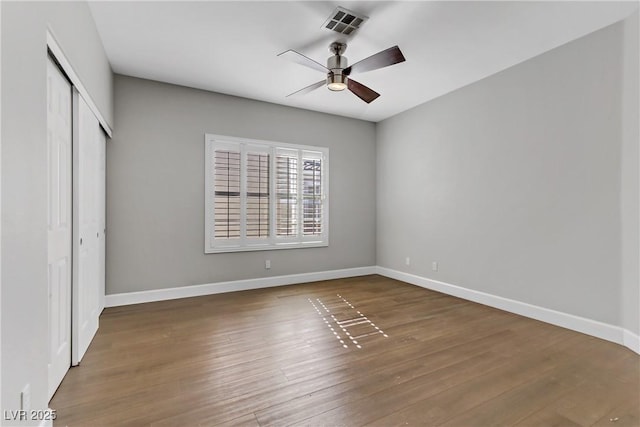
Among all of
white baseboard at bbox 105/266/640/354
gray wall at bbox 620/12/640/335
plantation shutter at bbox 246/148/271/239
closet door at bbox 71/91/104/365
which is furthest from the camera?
plantation shutter at bbox 246/148/271/239

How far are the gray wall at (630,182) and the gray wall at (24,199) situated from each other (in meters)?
4.19

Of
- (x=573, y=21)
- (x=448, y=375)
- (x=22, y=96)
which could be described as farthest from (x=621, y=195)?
(x=22, y=96)

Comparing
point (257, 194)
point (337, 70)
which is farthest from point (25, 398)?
point (257, 194)

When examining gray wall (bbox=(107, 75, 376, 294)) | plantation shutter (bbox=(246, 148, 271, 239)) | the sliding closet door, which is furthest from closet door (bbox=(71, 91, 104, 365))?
plantation shutter (bbox=(246, 148, 271, 239))

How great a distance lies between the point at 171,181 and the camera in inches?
161

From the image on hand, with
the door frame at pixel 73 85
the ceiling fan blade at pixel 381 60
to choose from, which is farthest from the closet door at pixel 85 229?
the ceiling fan blade at pixel 381 60

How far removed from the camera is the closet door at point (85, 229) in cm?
234

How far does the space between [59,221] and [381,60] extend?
2.81 metres

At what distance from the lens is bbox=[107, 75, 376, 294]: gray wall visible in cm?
379

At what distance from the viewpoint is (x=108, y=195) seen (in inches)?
147

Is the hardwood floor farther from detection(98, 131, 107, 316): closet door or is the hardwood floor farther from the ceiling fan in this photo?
the ceiling fan

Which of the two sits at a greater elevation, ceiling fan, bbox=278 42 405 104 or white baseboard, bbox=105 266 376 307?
ceiling fan, bbox=278 42 405 104

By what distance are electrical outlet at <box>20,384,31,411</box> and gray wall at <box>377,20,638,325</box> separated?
422cm

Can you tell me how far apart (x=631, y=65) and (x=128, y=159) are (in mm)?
5369
